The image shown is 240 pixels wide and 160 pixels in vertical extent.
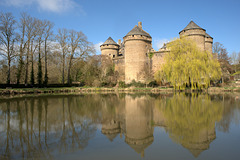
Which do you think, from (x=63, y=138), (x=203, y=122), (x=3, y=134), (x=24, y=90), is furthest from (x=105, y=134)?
(x=24, y=90)

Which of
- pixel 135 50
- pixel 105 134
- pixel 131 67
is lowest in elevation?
pixel 105 134

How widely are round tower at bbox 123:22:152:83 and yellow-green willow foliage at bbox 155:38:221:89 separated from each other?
809cm

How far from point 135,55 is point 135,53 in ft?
0.99

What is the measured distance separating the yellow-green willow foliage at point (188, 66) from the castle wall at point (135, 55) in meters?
8.08

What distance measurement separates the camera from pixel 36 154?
125 inches

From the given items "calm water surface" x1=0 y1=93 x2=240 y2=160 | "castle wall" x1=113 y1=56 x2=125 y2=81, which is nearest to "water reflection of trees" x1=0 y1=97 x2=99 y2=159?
"calm water surface" x1=0 y1=93 x2=240 y2=160

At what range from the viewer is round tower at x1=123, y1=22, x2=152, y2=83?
27.3m

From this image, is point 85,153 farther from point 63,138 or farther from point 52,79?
point 52,79

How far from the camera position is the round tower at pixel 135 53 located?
1077 inches

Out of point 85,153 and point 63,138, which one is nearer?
point 85,153

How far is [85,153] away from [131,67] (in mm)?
24830

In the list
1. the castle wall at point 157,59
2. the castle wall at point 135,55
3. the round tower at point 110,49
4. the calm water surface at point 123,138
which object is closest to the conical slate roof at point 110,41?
the round tower at point 110,49

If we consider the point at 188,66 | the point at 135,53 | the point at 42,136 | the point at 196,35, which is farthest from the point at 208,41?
the point at 42,136

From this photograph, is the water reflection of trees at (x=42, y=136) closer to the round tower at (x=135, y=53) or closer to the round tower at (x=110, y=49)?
the round tower at (x=135, y=53)
